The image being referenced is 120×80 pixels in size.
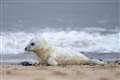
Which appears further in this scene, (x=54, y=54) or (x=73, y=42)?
(x=73, y=42)

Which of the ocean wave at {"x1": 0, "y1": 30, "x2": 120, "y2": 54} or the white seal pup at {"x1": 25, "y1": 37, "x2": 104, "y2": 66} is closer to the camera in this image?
the white seal pup at {"x1": 25, "y1": 37, "x2": 104, "y2": 66}

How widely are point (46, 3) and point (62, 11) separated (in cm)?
226

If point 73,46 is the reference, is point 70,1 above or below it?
above

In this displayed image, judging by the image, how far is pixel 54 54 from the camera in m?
8.97

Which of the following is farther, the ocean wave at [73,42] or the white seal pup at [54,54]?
the ocean wave at [73,42]

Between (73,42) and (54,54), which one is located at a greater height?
(73,42)

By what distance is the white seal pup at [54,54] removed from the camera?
893 cm

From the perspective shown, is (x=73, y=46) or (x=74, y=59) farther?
(x=73, y=46)

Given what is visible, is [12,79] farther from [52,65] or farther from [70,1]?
[70,1]

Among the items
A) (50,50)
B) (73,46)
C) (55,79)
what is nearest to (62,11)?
(73,46)

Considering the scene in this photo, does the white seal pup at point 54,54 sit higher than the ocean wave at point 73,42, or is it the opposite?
the ocean wave at point 73,42

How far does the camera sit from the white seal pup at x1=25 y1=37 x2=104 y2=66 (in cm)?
893

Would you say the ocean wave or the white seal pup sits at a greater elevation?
the ocean wave

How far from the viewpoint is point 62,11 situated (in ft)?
101
